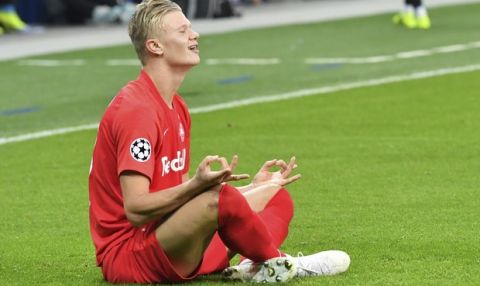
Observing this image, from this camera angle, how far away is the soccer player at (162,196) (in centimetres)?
654

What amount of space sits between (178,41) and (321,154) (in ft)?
15.5

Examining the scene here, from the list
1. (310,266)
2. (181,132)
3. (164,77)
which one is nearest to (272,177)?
(310,266)

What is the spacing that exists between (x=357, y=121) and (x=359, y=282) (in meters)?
6.28

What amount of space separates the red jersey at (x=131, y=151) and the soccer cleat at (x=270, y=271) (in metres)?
0.55

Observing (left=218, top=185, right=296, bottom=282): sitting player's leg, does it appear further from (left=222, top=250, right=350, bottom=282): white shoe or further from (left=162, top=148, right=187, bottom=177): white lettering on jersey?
(left=162, top=148, right=187, bottom=177): white lettering on jersey

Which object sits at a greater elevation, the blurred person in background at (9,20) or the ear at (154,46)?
the ear at (154,46)

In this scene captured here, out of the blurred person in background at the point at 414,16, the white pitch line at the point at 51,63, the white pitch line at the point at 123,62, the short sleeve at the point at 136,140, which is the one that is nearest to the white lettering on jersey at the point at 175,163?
the short sleeve at the point at 136,140

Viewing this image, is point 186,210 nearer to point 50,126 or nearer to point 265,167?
point 265,167

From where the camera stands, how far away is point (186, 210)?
657cm

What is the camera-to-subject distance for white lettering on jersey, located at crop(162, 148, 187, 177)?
676 cm

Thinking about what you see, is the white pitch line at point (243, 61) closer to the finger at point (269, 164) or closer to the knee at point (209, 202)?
the finger at point (269, 164)

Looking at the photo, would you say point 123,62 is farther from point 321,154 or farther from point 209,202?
point 209,202

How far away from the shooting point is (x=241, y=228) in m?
6.63

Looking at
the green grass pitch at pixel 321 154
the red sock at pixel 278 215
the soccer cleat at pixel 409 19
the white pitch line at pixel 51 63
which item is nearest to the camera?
the red sock at pixel 278 215
